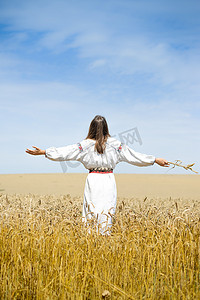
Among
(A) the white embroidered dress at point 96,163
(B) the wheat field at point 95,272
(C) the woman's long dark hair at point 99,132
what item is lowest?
(B) the wheat field at point 95,272

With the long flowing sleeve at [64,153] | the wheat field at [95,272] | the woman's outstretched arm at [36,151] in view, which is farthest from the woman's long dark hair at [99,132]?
A: the wheat field at [95,272]

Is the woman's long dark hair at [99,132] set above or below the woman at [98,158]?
above

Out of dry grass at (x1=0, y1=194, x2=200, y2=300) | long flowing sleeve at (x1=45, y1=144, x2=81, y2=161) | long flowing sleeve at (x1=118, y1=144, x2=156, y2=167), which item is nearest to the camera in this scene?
dry grass at (x1=0, y1=194, x2=200, y2=300)

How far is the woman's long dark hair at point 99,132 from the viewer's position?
5.06m

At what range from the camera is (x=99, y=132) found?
202 inches

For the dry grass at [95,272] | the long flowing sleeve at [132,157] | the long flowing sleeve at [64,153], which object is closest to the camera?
the dry grass at [95,272]

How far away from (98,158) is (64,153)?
0.48 metres

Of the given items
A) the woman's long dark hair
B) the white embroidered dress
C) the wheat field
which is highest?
the woman's long dark hair

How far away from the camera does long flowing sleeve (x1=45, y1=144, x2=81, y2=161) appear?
504 centimetres

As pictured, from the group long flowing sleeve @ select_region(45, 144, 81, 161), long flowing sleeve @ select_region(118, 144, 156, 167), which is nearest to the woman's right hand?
long flowing sleeve @ select_region(118, 144, 156, 167)

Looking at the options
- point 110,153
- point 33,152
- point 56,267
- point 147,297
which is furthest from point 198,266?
point 33,152

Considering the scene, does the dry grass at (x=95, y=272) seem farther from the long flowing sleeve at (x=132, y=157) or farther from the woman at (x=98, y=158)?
the long flowing sleeve at (x=132, y=157)

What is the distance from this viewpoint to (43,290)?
288 cm

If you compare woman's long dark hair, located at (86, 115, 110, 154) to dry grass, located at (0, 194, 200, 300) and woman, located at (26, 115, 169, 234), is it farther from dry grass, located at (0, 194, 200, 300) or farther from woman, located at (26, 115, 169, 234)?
dry grass, located at (0, 194, 200, 300)
